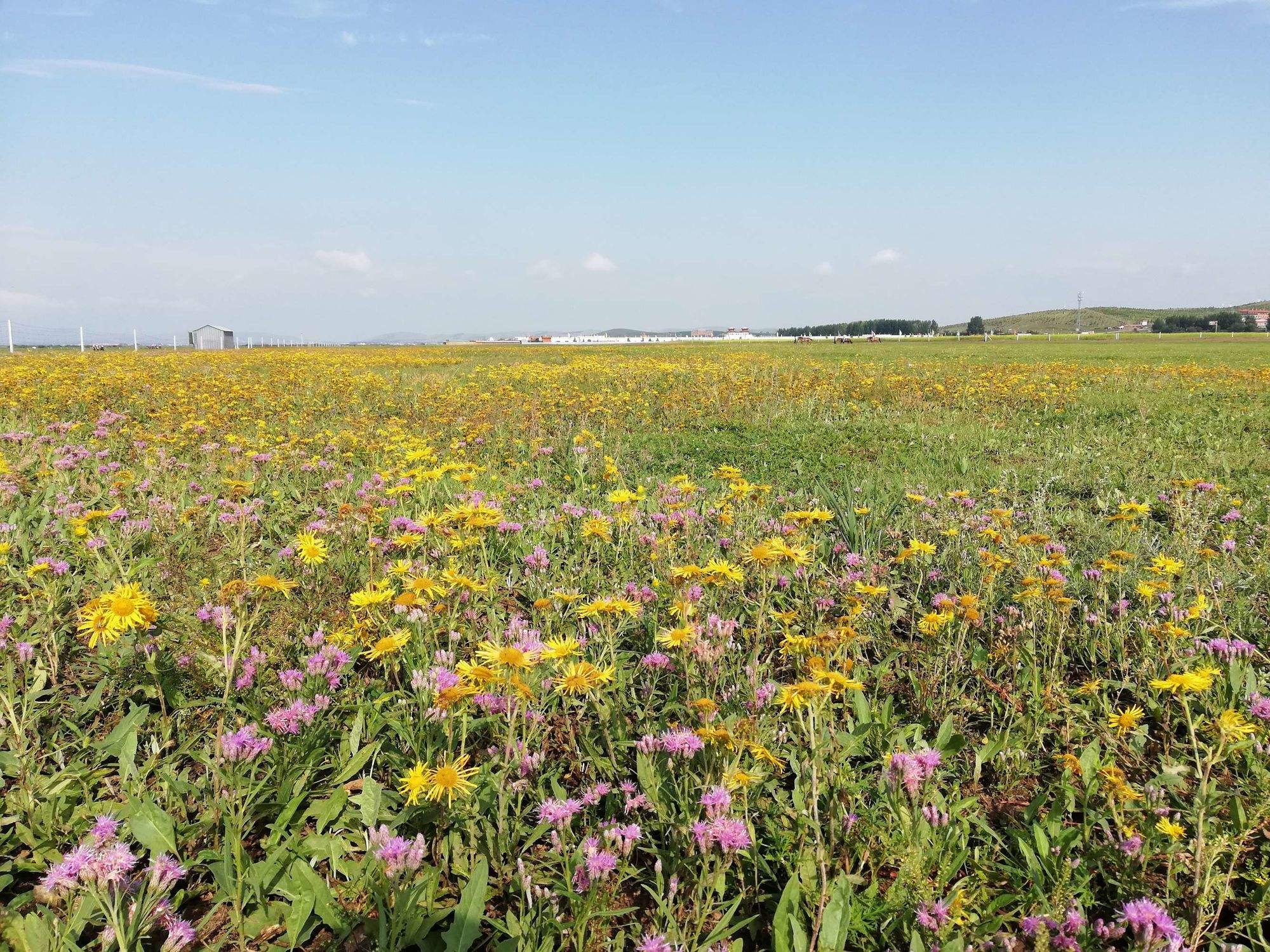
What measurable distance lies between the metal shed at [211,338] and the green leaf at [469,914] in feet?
170

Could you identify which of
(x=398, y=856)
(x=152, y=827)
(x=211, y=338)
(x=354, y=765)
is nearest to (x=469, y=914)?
(x=398, y=856)

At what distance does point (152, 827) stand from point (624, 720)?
4.55 ft

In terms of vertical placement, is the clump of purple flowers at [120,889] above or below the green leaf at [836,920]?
above

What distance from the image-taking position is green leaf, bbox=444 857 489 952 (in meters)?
1.55

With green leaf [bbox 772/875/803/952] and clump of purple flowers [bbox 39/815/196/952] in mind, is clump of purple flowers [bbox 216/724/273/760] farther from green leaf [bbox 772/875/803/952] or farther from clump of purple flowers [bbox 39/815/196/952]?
green leaf [bbox 772/875/803/952]

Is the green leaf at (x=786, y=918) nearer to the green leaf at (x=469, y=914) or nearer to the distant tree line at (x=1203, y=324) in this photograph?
the green leaf at (x=469, y=914)

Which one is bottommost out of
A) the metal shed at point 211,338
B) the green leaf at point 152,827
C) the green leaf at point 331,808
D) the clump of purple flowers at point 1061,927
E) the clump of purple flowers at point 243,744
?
the clump of purple flowers at point 1061,927

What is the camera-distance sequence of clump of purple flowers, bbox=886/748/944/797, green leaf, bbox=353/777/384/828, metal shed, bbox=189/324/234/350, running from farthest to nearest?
metal shed, bbox=189/324/234/350 < green leaf, bbox=353/777/384/828 < clump of purple flowers, bbox=886/748/944/797

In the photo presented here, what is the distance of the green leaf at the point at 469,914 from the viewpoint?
1.55 m

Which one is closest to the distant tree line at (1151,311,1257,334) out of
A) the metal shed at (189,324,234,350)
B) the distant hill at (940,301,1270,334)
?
the distant hill at (940,301,1270,334)

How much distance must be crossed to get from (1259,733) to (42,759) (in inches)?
158

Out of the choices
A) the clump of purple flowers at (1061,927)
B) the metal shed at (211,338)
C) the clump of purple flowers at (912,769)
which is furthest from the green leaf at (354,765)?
the metal shed at (211,338)

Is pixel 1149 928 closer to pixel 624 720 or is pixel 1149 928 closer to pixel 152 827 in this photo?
pixel 624 720

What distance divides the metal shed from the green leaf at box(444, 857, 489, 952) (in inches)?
2038
